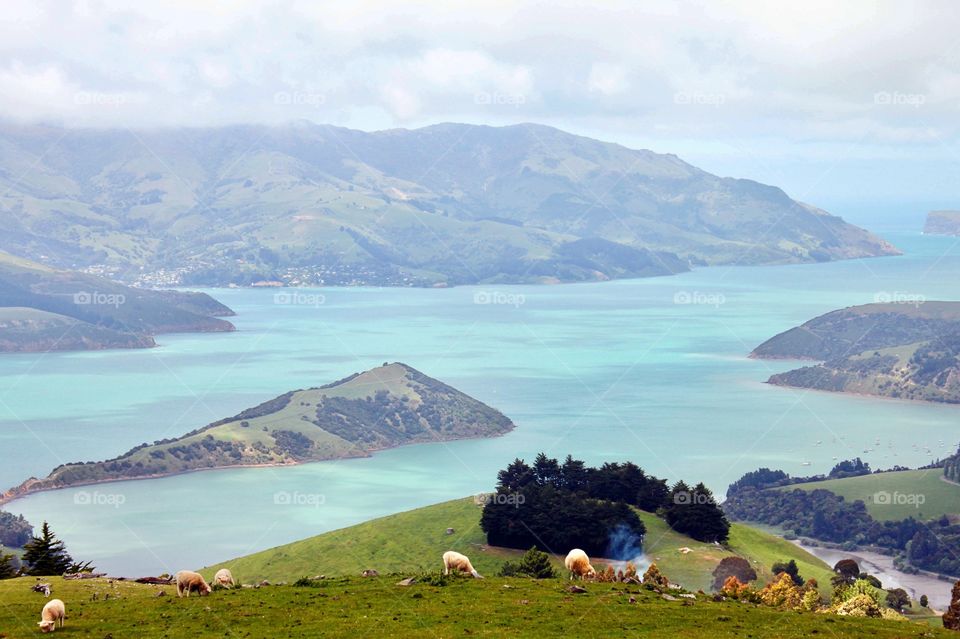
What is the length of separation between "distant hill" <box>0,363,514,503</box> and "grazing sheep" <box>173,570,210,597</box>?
361 ft

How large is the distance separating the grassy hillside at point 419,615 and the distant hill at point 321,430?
111m

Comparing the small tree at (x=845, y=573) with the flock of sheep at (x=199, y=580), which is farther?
the small tree at (x=845, y=573)

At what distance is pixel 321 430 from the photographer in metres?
164

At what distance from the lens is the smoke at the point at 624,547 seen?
2345 inches

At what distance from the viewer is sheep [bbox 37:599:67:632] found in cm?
2884

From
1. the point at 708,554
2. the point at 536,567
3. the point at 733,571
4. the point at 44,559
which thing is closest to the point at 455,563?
the point at 536,567

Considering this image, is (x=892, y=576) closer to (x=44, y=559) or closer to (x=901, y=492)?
(x=901, y=492)

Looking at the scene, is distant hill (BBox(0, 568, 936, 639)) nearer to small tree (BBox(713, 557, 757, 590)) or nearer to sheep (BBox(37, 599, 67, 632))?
sheep (BBox(37, 599, 67, 632))

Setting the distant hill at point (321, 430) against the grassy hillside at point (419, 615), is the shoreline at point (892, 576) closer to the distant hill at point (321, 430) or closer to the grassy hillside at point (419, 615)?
the grassy hillside at point (419, 615)

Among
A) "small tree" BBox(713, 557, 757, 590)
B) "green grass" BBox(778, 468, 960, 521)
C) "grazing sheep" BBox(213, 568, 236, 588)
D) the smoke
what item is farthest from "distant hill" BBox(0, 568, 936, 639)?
"green grass" BBox(778, 468, 960, 521)

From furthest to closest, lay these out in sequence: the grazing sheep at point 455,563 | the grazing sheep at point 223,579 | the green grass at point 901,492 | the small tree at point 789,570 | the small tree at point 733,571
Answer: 1. the green grass at point 901,492
2. the small tree at point 789,570
3. the small tree at point 733,571
4. the grazing sheep at point 455,563
5. the grazing sheep at point 223,579

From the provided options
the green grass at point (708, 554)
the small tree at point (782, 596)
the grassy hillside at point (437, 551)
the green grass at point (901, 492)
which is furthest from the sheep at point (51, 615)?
the green grass at point (901, 492)

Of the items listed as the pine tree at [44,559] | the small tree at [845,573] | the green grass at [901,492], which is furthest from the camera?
the green grass at [901,492]

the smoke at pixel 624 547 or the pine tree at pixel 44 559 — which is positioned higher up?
the pine tree at pixel 44 559
